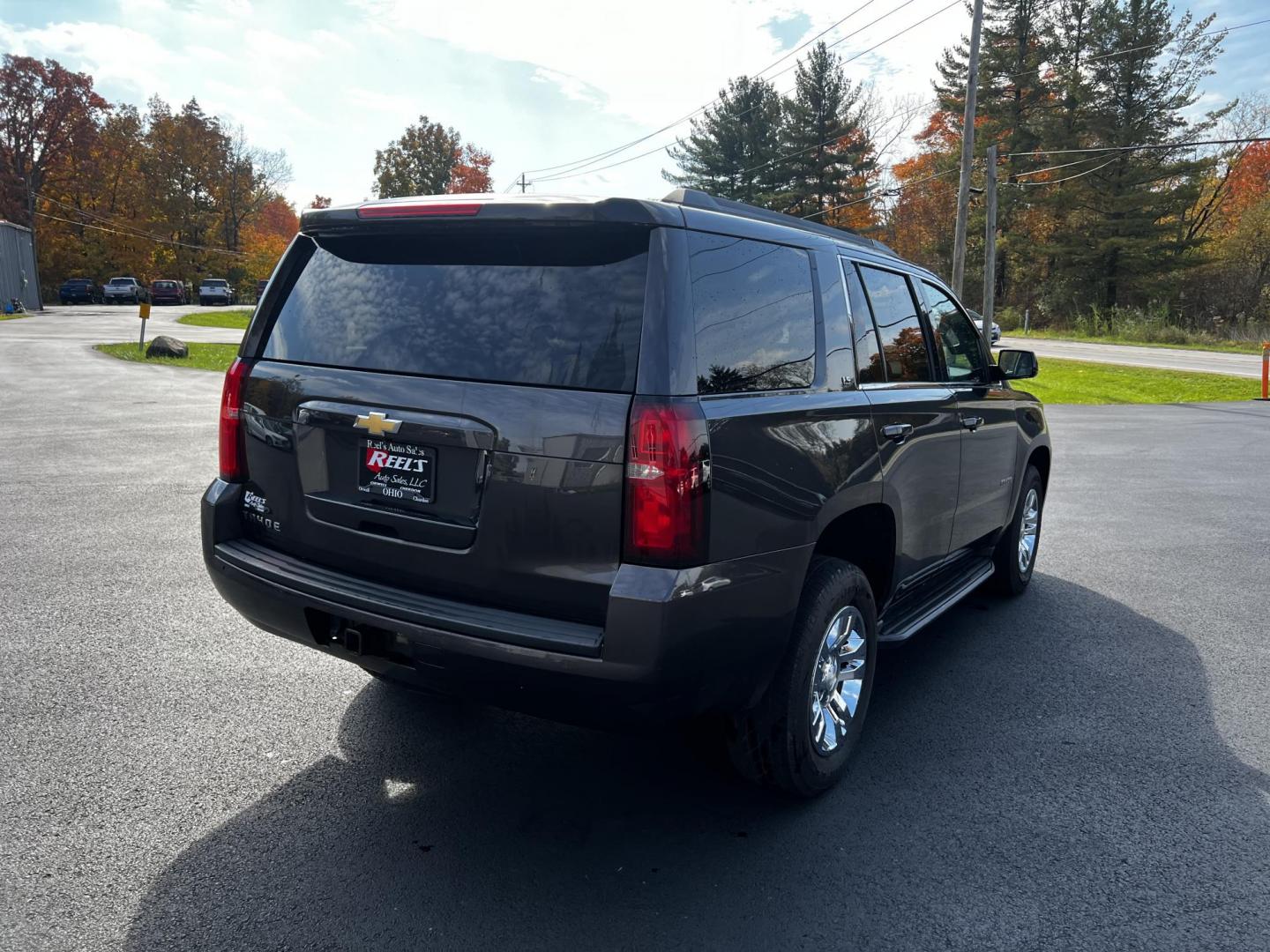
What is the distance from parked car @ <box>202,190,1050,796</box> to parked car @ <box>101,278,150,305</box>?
6582 centimetres

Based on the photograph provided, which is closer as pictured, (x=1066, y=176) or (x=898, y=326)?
(x=898, y=326)

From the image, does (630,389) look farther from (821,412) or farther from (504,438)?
(821,412)

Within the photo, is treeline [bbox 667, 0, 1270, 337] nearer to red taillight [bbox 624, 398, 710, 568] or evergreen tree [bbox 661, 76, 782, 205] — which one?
evergreen tree [bbox 661, 76, 782, 205]

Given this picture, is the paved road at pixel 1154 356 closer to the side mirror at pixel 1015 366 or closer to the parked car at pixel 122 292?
the side mirror at pixel 1015 366

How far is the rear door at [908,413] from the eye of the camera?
3.73 metres

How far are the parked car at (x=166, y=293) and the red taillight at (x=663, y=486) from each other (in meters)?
66.9

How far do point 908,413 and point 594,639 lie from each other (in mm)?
1898

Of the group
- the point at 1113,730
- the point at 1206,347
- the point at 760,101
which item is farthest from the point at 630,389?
the point at 760,101

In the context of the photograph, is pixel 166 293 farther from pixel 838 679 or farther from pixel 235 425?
pixel 838 679

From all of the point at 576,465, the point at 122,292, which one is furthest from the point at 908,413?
the point at 122,292

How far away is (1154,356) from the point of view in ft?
99.4

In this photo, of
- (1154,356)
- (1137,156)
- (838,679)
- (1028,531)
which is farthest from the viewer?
(1137,156)

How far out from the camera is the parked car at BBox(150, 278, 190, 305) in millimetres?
61453

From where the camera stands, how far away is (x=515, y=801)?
328cm
